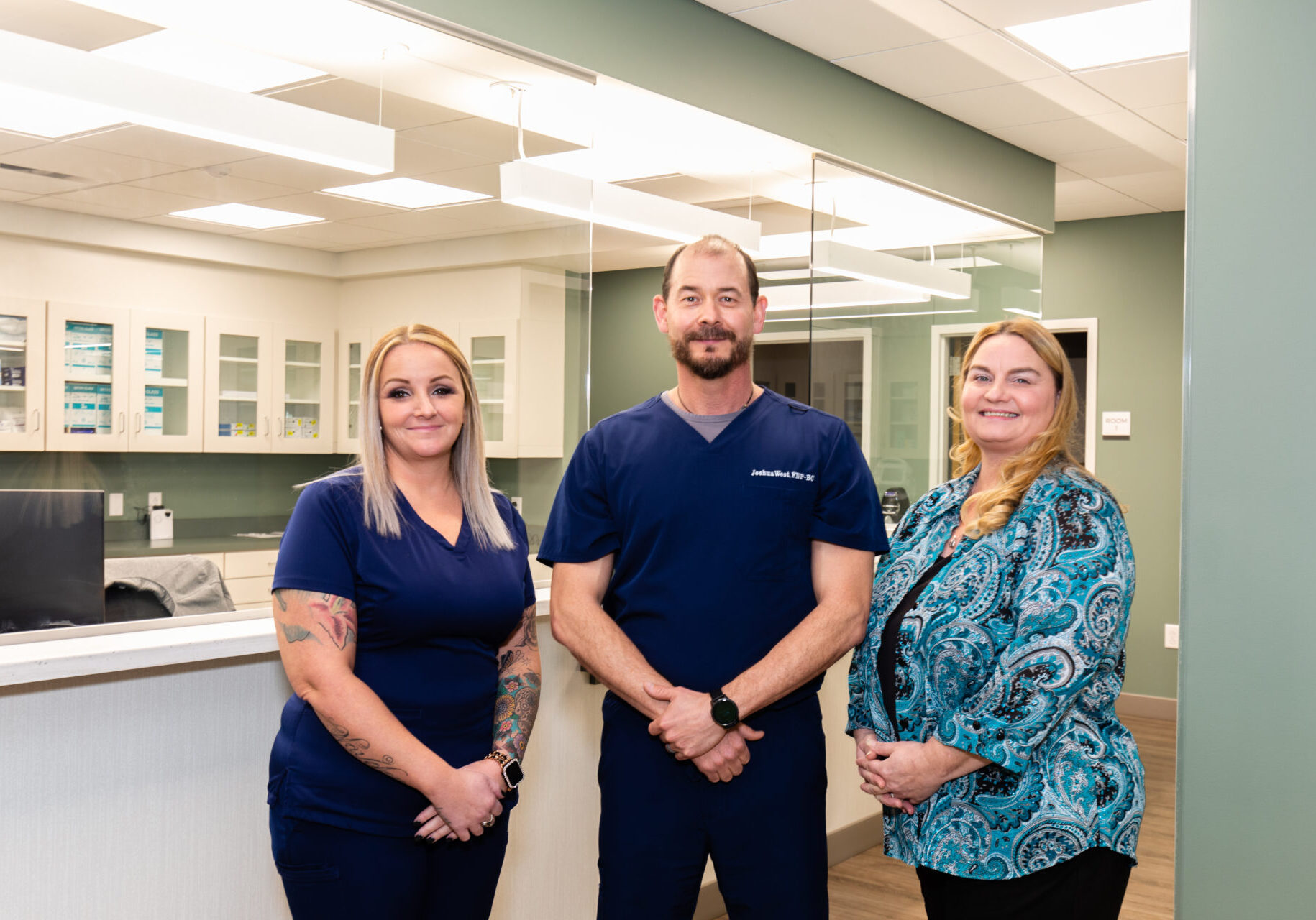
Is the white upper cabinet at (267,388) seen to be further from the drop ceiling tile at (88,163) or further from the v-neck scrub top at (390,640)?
the v-neck scrub top at (390,640)

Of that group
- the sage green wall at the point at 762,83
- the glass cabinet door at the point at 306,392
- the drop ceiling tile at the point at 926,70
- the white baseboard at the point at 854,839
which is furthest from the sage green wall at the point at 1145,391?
the glass cabinet door at the point at 306,392

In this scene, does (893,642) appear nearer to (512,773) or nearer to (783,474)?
(783,474)

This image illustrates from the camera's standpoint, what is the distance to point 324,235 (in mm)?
3037

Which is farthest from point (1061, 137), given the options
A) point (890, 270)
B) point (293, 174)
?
point (293, 174)

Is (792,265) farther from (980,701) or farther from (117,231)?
(980,701)

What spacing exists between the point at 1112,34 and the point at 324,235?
8.63 feet

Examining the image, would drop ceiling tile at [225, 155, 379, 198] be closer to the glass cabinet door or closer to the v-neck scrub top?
the glass cabinet door

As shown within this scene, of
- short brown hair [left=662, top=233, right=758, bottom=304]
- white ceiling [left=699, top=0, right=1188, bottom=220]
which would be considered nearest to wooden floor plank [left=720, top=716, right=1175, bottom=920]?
short brown hair [left=662, top=233, right=758, bottom=304]

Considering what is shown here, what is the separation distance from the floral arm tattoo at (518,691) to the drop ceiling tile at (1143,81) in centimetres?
323

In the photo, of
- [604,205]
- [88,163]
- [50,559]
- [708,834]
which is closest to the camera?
[708,834]

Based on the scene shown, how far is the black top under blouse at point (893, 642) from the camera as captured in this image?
5.61 ft

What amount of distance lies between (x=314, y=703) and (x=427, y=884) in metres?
0.34

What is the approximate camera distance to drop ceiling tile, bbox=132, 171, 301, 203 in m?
2.59

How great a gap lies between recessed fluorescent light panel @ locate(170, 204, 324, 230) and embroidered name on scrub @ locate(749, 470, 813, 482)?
1657mm
